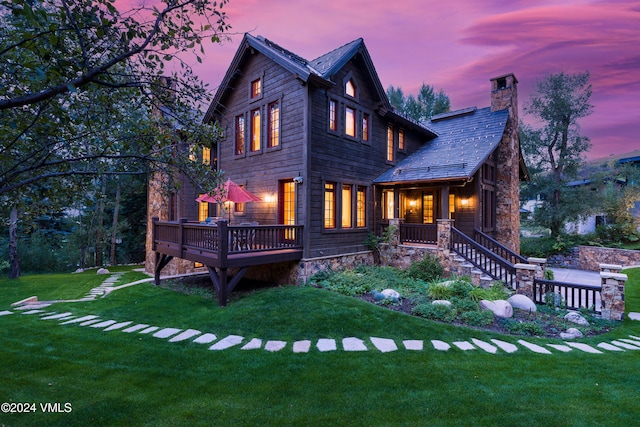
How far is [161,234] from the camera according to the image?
10.5 meters

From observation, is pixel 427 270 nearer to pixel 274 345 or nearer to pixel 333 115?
pixel 333 115

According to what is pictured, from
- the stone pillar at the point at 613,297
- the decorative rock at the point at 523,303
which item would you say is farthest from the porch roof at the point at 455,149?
the stone pillar at the point at 613,297

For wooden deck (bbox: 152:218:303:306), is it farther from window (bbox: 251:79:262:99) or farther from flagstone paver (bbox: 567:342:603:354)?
flagstone paver (bbox: 567:342:603:354)

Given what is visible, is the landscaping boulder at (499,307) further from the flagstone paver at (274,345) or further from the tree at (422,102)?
the tree at (422,102)

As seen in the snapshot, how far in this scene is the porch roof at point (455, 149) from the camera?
35.4ft

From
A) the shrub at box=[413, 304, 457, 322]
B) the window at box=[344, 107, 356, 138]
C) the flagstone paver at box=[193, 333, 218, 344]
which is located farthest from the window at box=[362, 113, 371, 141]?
the flagstone paver at box=[193, 333, 218, 344]

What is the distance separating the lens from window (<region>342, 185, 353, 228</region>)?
36.0ft

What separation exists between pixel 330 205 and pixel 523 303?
6.17m

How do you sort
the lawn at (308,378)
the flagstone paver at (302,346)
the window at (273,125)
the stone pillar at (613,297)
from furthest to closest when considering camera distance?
the window at (273,125) < the stone pillar at (613,297) < the flagstone paver at (302,346) < the lawn at (308,378)

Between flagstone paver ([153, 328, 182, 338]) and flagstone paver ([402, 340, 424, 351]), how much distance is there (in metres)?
4.45

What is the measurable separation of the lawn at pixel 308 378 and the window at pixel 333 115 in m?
6.50

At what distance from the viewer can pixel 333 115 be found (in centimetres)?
1038

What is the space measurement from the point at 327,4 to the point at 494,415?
9.61m

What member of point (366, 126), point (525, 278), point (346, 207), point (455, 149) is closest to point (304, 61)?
point (366, 126)
